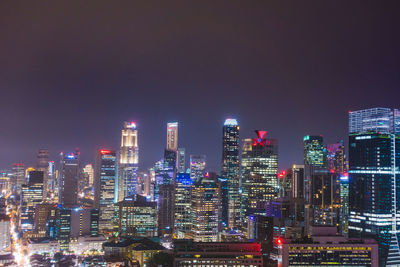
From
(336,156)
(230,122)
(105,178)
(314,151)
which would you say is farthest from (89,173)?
(336,156)

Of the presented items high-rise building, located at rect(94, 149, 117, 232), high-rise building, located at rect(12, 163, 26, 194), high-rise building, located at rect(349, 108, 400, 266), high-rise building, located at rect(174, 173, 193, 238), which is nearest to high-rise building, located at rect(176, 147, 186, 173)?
high-rise building, located at rect(94, 149, 117, 232)

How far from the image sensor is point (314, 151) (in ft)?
143

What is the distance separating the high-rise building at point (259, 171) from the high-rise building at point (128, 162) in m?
16.2

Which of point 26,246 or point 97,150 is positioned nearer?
point 26,246

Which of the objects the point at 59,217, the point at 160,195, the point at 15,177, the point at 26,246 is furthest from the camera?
the point at 15,177

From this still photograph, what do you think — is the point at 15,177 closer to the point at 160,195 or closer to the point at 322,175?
the point at 160,195

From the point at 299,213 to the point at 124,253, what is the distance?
1523cm

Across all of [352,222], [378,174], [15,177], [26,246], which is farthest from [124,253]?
[15,177]

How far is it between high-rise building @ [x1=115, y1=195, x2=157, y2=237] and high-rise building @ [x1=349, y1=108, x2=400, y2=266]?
18890mm

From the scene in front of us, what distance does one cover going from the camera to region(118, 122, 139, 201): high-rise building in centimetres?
5369

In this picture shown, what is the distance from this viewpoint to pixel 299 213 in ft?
117

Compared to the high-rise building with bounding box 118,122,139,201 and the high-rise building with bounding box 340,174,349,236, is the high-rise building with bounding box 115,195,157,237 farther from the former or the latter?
the high-rise building with bounding box 340,174,349,236

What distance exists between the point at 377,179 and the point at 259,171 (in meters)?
22.1

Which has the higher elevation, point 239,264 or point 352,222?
point 352,222
